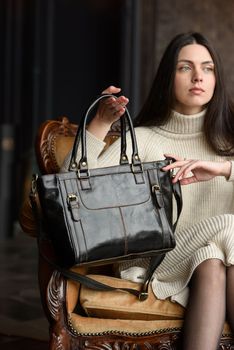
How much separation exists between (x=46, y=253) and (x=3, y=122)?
4362 millimetres

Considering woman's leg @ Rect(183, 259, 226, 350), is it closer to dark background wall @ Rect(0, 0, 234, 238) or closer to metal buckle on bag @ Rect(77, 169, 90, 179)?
metal buckle on bag @ Rect(77, 169, 90, 179)

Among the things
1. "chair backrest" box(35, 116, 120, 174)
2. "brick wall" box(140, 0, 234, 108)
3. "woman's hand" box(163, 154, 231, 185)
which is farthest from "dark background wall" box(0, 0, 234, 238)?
"woman's hand" box(163, 154, 231, 185)

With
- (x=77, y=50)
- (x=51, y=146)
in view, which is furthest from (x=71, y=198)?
(x=77, y=50)

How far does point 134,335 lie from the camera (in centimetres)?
210

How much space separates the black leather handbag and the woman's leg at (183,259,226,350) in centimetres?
14

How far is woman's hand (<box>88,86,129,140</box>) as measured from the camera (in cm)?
216

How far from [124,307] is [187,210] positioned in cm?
51

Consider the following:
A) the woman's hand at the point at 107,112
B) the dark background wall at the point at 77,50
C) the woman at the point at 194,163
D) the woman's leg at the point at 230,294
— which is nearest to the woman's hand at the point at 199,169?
the woman at the point at 194,163

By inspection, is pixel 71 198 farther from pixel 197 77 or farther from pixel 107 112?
pixel 197 77

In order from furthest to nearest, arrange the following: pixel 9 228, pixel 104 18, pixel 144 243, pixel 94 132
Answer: pixel 104 18, pixel 9 228, pixel 94 132, pixel 144 243

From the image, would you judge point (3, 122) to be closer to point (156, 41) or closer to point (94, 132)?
point (156, 41)

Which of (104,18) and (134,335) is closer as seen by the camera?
(134,335)

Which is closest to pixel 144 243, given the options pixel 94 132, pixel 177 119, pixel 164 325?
pixel 164 325

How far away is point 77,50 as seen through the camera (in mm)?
6539
